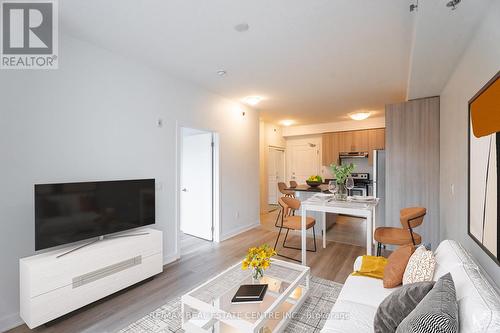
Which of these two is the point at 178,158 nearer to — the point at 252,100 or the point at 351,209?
the point at 252,100

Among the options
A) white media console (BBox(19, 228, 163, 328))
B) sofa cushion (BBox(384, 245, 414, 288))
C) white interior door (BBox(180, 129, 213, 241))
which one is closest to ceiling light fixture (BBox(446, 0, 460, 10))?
sofa cushion (BBox(384, 245, 414, 288))

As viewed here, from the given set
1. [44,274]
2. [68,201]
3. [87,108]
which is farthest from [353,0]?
[44,274]

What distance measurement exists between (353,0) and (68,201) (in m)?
3.13

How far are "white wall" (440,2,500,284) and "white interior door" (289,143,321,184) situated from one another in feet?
14.0

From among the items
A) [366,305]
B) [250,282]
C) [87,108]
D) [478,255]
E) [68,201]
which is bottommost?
[250,282]

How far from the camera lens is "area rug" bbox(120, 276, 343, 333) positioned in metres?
1.95

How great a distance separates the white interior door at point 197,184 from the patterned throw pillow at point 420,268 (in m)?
3.31

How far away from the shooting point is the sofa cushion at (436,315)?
875 millimetres

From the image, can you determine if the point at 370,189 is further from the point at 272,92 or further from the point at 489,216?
the point at 489,216

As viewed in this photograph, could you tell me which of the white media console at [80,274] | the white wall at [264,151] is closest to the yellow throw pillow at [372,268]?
the white media console at [80,274]

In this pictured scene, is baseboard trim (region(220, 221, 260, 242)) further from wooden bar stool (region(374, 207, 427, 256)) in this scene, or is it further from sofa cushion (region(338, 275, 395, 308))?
sofa cushion (region(338, 275, 395, 308))

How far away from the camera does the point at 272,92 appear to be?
13.8ft

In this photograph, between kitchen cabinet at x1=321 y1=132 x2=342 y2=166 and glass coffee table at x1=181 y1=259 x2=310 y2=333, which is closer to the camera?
glass coffee table at x1=181 y1=259 x2=310 y2=333

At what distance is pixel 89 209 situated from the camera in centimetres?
234
